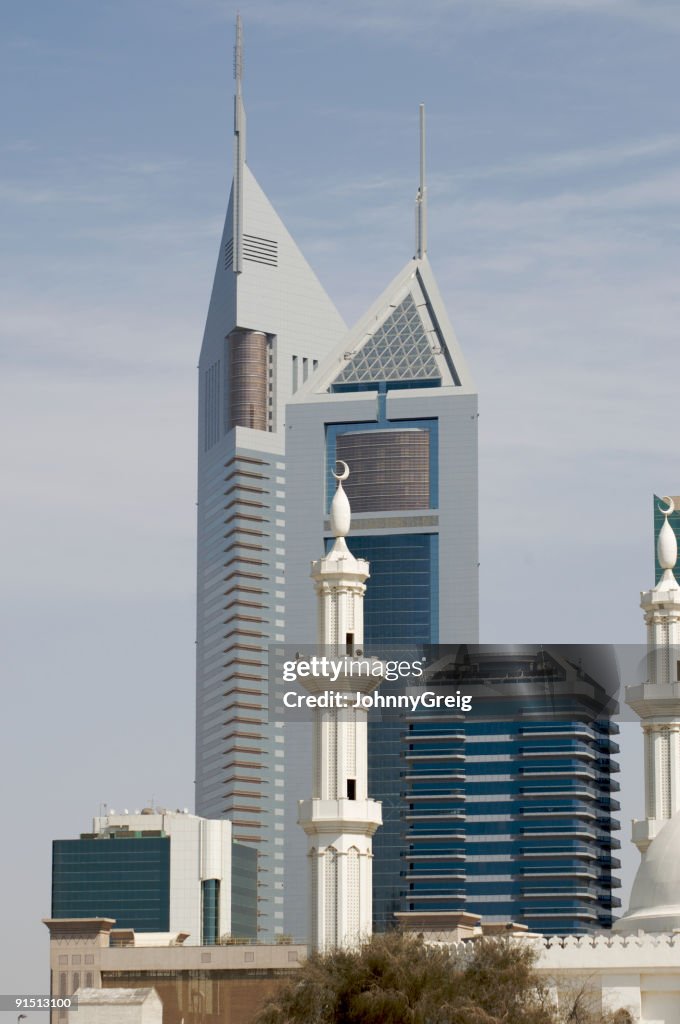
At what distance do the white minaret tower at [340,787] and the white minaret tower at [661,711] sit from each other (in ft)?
49.2

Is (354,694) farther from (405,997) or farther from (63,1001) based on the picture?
(63,1001)

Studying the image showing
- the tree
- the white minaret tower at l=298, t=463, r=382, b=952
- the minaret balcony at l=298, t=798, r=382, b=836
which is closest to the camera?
the tree

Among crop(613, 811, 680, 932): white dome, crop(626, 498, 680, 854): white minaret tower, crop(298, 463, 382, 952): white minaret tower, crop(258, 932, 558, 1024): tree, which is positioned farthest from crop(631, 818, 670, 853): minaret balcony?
crop(258, 932, 558, 1024): tree

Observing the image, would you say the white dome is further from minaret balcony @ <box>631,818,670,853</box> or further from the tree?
the tree

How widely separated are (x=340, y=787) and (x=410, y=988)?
17626mm

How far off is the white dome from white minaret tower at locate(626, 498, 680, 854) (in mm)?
9367

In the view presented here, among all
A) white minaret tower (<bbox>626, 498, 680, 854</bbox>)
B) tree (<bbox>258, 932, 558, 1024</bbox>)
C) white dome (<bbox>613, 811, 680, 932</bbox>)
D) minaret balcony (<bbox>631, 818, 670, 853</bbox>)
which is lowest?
tree (<bbox>258, 932, 558, 1024</bbox>)

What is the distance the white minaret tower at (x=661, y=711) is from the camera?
102625 mm

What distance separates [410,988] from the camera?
76125mm

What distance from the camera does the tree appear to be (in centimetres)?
7512

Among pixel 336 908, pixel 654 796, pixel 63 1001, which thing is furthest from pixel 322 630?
pixel 63 1001

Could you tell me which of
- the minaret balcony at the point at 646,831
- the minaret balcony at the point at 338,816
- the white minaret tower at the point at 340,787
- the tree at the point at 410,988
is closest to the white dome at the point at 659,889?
the minaret balcony at the point at 646,831

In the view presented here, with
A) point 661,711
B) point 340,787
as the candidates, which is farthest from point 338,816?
point 661,711

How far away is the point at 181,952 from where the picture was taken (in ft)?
492
